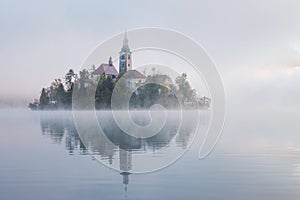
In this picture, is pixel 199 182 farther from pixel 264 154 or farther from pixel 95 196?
pixel 264 154

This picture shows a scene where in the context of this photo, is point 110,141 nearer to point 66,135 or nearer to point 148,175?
point 66,135

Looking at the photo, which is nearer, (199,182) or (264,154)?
(199,182)

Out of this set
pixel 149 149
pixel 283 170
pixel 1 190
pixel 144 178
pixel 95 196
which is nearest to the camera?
pixel 95 196

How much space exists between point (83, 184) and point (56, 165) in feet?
21.1

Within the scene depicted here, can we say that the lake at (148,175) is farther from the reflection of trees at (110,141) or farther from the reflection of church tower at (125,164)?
the reflection of trees at (110,141)

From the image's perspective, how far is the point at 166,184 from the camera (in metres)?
18.3

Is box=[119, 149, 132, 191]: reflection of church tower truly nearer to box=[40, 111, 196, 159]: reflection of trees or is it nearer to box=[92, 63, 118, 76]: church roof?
box=[40, 111, 196, 159]: reflection of trees

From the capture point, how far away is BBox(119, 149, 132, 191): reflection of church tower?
2008 cm

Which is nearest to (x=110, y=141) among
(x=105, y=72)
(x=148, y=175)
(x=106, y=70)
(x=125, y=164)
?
(x=125, y=164)

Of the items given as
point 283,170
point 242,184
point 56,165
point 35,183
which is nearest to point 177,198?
point 242,184

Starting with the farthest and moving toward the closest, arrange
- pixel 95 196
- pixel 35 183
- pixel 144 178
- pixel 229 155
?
pixel 229 155 < pixel 144 178 < pixel 35 183 < pixel 95 196

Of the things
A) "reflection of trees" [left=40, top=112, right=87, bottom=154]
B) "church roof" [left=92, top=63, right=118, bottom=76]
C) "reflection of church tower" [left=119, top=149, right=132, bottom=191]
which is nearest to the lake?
"reflection of church tower" [left=119, top=149, right=132, bottom=191]

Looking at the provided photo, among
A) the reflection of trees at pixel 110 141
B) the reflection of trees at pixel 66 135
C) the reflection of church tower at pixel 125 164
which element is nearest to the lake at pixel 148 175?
the reflection of church tower at pixel 125 164

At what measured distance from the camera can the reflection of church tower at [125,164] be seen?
Result: 2008 centimetres
